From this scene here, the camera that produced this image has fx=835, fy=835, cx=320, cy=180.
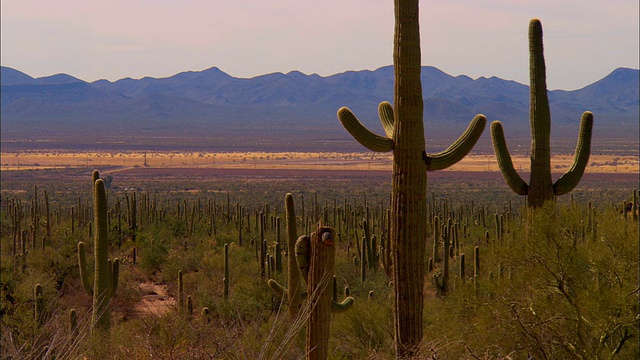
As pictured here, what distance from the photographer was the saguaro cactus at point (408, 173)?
10102mm

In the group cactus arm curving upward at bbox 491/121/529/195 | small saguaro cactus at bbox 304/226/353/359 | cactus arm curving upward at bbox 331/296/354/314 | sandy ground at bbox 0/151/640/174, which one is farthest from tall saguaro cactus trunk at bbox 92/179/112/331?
sandy ground at bbox 0/151/640/174

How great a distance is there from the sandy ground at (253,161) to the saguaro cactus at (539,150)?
229 feet

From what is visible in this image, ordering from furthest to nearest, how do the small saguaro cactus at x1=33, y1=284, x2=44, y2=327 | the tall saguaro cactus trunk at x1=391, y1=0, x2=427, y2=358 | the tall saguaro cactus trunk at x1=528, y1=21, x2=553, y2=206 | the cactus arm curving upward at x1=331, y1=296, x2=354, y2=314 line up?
the small saguaro cactus at x1=33, y1=284, x2=44, y2=327
the tall saguaro cactus trunk at x1=528, y1=21, x2=553, y2=206
the tall saguaro cactus trunk at x1=391, y1=0, x2=427, y2=358
the cactus arm curving upward at x1=331, y1=296, x2=354, y2=314

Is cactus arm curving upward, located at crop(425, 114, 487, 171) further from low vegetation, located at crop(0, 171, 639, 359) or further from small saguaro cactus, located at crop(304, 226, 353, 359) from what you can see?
small saguaro cactus, located at crop(304, 226, 353, 359)

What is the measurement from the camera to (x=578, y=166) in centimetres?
1340

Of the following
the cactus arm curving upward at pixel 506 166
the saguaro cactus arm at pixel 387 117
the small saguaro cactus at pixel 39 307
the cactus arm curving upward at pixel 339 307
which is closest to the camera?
the cactus arm curving upward at pixel 339 307

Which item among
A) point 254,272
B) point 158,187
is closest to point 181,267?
point 254,272

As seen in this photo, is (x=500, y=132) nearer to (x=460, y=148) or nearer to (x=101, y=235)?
(x=460, y=148)

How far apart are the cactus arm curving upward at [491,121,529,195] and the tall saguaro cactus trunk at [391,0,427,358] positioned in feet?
10.9

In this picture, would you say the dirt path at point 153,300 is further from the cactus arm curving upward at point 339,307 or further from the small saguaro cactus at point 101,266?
the cactus arm curving upward at point 339,307

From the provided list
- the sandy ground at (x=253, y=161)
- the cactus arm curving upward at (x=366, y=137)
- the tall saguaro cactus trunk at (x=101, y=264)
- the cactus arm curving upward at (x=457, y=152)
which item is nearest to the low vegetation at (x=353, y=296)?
the tall saguaro cactus trunk at (x=101, y=264)

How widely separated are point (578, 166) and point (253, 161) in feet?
336

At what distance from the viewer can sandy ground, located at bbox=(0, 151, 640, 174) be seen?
99.5 metres

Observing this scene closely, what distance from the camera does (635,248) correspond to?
11484mm
